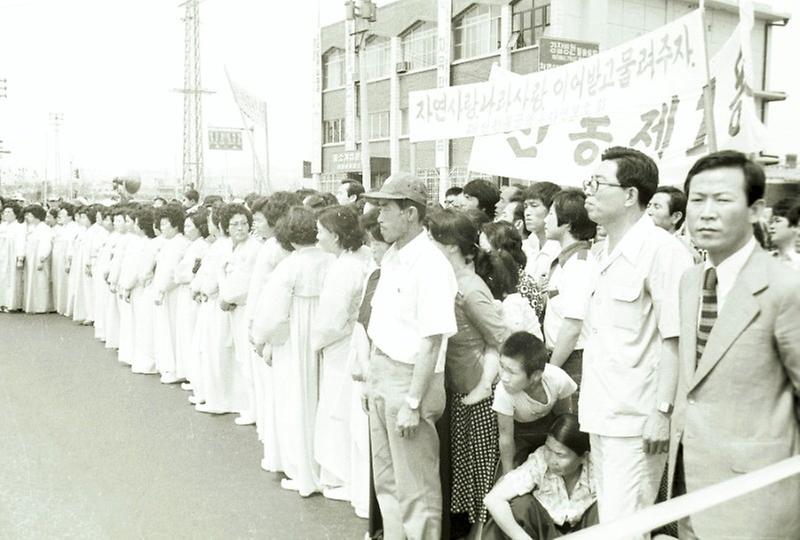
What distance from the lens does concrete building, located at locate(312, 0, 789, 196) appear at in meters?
24.0

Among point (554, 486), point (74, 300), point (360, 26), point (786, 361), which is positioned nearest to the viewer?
point (786, 361)

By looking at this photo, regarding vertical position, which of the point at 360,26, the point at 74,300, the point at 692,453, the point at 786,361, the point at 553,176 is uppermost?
the point at 360,26

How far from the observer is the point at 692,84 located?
19.2 ft

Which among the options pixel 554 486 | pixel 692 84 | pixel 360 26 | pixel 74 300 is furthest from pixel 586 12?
pixel 554 486

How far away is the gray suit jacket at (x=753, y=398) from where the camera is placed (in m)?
2.28

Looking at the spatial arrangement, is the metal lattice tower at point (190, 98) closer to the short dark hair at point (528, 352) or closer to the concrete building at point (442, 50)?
the concrete building at point (442, 50)

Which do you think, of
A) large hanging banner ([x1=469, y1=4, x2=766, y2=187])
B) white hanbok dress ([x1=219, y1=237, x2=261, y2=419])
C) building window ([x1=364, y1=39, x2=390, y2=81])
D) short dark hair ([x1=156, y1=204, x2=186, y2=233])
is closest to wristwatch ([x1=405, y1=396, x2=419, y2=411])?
large hanging banner ([x1=469, y1=4, x2=766, y2=187])

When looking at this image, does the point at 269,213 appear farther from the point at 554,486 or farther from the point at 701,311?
the point at 701,311

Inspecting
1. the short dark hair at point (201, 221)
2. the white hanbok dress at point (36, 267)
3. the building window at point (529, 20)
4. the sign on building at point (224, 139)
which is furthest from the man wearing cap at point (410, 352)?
the sign on building at point (224, 139)

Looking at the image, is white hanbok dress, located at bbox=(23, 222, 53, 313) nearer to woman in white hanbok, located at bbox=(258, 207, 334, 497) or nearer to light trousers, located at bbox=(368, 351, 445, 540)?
woman in white hanbok, located at bbox=(258, 207, 334, 497)

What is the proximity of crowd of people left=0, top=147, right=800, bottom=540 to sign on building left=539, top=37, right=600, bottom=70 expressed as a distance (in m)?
7.19

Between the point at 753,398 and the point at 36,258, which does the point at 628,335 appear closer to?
the point at 753,398

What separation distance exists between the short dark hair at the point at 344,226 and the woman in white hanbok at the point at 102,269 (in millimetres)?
6486

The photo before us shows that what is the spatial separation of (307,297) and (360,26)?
11.4 m
